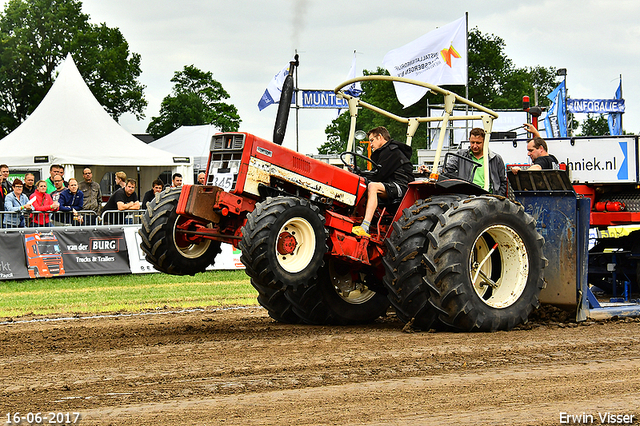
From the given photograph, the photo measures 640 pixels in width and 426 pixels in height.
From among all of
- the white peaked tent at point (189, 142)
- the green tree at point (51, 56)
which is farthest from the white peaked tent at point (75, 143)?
the green tree at point (51, 56)

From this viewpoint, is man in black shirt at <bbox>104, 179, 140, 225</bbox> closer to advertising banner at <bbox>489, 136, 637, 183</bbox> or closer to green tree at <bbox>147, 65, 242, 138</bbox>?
advertising banner at <bbox>489, 136, 637, 183</bbox>

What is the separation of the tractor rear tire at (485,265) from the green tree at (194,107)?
192ft

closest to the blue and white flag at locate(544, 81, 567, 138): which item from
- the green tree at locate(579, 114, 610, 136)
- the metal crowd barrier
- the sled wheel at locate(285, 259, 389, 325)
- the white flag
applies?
the white flag

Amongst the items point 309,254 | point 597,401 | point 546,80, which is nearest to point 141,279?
point 309,254

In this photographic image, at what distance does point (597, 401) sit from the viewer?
4609 millimetres

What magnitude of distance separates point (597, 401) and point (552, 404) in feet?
0.96

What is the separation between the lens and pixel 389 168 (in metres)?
7.73

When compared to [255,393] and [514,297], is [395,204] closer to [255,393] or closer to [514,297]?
[514,297]

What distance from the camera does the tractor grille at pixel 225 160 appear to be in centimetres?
706

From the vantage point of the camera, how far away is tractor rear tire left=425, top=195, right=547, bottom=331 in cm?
685

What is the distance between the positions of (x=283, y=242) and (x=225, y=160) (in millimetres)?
1107

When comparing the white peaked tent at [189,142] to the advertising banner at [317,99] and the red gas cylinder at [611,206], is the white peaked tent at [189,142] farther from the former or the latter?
the red gas cylinder at [611,206]

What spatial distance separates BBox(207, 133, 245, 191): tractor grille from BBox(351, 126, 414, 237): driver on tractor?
132 cm

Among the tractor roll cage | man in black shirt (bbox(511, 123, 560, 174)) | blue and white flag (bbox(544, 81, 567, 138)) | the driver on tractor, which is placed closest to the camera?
the tractor roll cage
